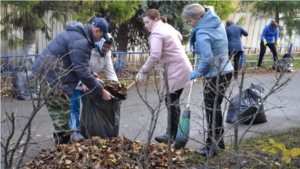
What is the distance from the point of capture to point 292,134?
553 cm

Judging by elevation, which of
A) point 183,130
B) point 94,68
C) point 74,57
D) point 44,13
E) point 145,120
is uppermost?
point 44,13

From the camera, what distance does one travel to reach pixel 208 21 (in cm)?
419

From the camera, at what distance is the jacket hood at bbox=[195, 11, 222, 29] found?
13.7 ft

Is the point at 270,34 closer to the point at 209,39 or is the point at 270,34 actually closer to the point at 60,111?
the point at 209,39

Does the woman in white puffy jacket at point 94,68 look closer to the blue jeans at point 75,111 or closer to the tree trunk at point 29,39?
the blue jeans at point 75,111

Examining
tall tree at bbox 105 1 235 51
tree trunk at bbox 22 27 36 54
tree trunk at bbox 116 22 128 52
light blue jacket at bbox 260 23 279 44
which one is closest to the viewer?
tree trunk at bbox 22 27 36 54

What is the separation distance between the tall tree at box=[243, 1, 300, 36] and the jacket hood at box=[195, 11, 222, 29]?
10833 mm

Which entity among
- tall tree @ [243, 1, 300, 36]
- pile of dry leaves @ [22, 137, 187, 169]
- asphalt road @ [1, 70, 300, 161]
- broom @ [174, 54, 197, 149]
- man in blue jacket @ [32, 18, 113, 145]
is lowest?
asphalt road @ [1, 70, 300, 161]

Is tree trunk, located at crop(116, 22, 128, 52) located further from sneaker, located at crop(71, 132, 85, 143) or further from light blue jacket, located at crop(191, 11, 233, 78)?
light blue jacket, located at crop(191, 11, 233, 78)

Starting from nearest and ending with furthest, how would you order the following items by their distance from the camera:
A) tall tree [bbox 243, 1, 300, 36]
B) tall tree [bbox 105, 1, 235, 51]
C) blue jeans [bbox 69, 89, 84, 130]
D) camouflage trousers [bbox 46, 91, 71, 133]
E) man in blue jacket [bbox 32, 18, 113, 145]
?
man in blue jacket [bbox 32, 18, 113, 145] → camouflage trousers [bbox 46, 91, 71, 133] → blue jeans [bbox 69, 89, 84, 130] → tall tree [bbox 105, 1, 235, 51] → tall tree [bbox 243, 1, 300, 36]

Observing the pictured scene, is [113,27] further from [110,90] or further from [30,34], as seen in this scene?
[110,90]

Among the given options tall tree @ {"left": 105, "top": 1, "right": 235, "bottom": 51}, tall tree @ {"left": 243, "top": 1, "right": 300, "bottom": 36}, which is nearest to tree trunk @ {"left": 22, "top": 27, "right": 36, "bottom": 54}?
tall tree @ {"left": 105, "top": 1, "right": 235, "bottom": 51}

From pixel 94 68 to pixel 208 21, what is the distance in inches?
55.8

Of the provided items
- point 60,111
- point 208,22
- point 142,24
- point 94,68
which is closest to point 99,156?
point 60,111
